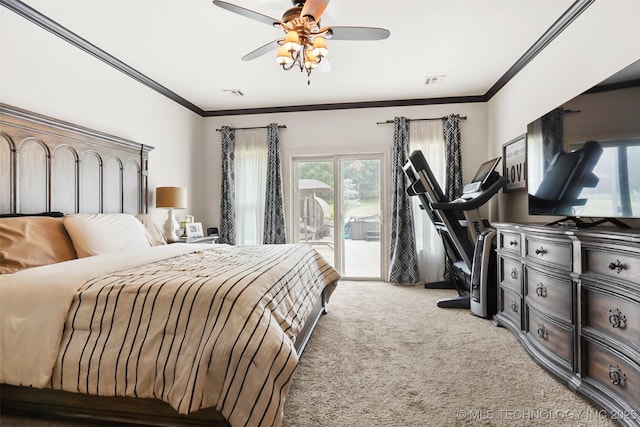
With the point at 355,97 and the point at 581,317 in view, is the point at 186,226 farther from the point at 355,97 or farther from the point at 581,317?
the point at 581,317

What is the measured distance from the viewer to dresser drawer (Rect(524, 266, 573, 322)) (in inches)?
76.6

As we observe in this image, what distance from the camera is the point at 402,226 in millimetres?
4613

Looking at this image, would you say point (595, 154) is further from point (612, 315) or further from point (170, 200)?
point (170, 200)

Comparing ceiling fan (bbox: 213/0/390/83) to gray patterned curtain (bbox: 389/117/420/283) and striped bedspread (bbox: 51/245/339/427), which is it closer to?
striped bedspread (bbox: 51/245/339/427)

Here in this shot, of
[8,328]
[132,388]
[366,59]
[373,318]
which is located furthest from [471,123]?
[8,328]

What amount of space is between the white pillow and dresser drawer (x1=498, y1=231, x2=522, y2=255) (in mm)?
3234

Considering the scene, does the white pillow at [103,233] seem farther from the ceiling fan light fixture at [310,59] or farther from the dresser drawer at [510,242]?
the dresser drawer at [510,242]

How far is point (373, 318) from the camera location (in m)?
3.18

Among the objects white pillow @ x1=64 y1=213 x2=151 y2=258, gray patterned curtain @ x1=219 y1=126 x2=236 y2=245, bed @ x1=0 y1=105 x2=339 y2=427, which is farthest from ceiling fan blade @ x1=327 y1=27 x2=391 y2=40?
gray patterned curtain @ x1=219 y1=126 x2=236 y2=245

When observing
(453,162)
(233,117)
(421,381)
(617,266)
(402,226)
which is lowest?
(421,381)

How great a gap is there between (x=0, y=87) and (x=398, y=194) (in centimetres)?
420

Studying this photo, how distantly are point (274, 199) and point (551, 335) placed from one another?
3.74 metres

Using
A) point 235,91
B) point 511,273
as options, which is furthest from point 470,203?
point 235,91

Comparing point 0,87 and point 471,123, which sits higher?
point 471,123
